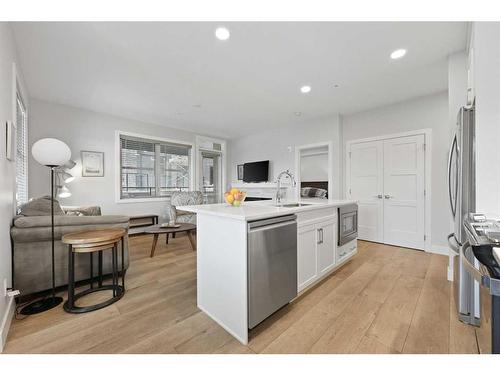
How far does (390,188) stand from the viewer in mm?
3842

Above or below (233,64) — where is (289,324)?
below

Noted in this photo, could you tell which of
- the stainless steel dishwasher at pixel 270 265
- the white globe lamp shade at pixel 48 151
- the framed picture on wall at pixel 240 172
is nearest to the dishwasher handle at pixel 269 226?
the stainless steel dishwasher at pixel 270 265

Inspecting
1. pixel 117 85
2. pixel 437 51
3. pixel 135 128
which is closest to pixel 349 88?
pixel 437 51

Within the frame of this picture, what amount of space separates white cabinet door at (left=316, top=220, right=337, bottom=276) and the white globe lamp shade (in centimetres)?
255

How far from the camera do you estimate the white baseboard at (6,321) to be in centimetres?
138

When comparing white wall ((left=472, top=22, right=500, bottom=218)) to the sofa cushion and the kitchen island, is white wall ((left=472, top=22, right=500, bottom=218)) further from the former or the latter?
the sofa cushion

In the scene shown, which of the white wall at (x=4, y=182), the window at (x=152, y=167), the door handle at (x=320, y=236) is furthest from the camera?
the window at (x=152, y=167)

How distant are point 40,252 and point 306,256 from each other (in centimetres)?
251

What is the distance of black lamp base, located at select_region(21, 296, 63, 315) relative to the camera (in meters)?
1.77

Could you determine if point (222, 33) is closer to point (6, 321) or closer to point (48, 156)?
point (48, 156)

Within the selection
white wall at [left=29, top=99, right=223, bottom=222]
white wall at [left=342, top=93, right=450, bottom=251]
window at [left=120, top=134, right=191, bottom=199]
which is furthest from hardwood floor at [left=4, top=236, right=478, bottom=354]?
window at [left=120, top=134, right=191, bottom=199]

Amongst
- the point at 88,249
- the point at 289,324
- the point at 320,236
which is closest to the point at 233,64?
the point at 320,236

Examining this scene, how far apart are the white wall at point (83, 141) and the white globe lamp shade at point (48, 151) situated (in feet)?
7.69

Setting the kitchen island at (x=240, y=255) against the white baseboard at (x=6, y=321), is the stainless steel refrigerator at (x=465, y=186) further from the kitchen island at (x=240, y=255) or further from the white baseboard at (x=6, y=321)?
the white baseboard at (x=6, y=321)
